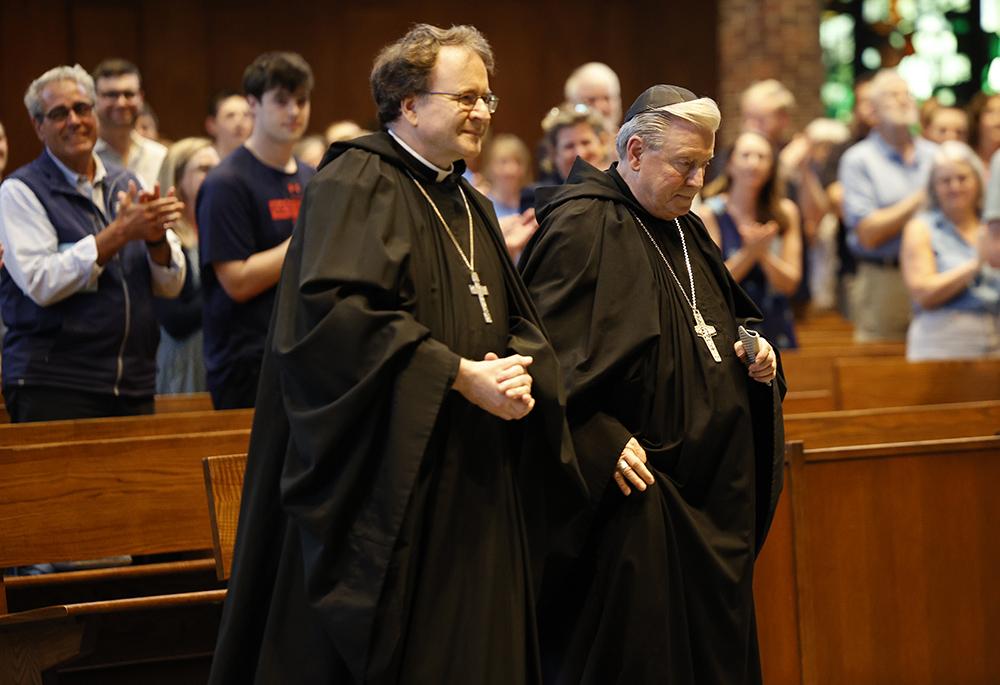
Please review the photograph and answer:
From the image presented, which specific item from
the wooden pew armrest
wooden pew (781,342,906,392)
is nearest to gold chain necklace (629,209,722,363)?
the wooden pew armrest

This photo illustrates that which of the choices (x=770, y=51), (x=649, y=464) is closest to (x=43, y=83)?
(x=649, y=464)

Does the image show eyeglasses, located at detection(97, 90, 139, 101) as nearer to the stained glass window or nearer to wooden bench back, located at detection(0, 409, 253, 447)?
wooden bench back, located at detection(0, 409, 253, 447)

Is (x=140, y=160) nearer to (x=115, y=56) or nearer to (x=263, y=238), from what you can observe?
(x=263, y=238)

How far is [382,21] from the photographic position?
408 inches

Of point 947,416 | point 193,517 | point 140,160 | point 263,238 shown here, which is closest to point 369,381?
point 193,517

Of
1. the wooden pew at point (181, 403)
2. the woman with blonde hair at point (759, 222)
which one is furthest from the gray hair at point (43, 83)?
the woman with blonde hair at point (759, 222)

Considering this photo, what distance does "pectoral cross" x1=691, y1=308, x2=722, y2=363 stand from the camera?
3.04 meters

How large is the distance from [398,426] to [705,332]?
109cm

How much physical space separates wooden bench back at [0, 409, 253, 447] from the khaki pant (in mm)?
4462

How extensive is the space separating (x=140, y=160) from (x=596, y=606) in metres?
4.01

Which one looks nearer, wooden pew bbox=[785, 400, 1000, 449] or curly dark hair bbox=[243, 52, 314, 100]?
wooden pew bbox=[785, 400, 1000, 449]

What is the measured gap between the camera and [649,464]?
2977 mm

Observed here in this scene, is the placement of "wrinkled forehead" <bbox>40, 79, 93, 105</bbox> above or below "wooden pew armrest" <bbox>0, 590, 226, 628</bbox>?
above

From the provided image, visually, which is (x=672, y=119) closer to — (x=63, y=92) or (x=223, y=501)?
(x=223, y=501)
